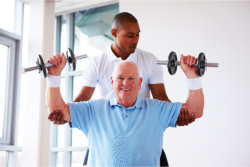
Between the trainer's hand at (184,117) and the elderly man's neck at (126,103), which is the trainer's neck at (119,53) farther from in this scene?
the trainer's hand at (184,117)

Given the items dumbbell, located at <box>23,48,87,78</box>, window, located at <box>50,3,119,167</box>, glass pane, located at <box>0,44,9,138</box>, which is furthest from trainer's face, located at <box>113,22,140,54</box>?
window, located at <box>50,3,119,167</box>

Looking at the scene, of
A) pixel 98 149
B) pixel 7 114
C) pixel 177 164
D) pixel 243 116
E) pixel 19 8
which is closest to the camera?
pixel 98 149

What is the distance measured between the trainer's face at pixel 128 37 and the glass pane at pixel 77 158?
2574mm

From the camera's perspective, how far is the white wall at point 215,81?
3.52 m

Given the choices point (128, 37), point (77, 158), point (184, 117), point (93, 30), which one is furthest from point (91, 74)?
point (93, 30)

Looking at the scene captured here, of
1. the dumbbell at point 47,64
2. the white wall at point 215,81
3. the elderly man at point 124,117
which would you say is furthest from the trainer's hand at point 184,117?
the white wall at point 215,81

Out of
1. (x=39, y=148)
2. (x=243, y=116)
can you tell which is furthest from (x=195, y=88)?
(x=39, y=148)

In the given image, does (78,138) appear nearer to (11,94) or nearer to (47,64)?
(11,94)

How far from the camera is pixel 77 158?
461 cm

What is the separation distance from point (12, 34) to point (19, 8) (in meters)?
0.47

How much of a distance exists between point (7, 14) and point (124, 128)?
2.94m

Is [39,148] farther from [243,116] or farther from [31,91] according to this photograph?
[243,116]

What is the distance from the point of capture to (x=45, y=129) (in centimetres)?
425

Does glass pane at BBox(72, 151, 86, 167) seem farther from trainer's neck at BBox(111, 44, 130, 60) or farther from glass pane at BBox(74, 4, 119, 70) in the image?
trainer's neck at BBox(111, 44, 130, 60)
